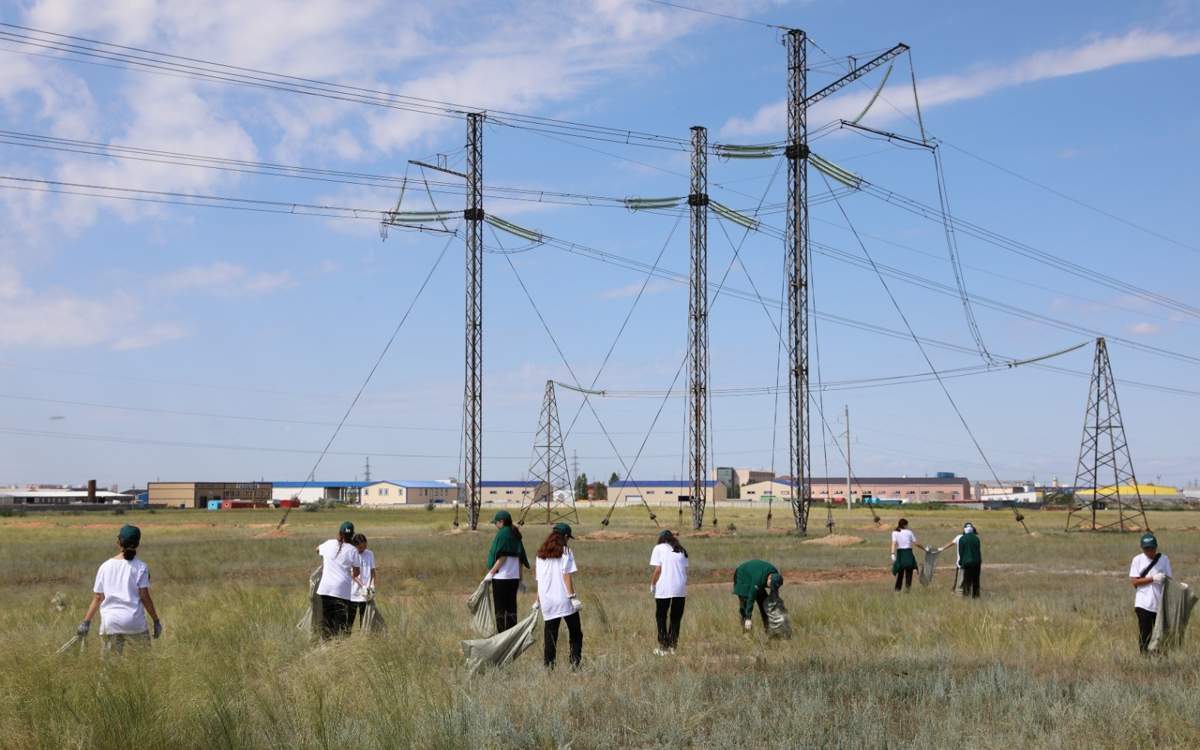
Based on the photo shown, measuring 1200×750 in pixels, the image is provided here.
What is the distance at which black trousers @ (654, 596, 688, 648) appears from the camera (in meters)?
14.5

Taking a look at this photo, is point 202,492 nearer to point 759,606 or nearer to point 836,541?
point 836,541

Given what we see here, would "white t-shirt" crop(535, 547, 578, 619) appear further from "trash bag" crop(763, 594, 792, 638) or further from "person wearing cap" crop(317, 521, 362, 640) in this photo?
"trash bag" crop(763, 594, 792, 638)

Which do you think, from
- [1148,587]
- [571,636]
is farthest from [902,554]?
[571,636]

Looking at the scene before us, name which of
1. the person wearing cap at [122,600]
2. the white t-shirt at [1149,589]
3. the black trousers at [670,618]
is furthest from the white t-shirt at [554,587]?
the white t-shirt at [1149,589]

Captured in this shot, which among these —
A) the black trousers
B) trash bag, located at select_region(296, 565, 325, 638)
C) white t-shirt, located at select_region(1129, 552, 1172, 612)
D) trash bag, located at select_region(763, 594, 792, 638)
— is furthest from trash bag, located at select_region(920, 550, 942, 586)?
trash bag, located at select_region(296, 565, 325, 638)

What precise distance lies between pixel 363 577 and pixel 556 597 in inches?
132

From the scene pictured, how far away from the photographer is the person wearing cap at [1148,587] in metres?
14.0

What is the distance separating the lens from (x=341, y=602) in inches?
569

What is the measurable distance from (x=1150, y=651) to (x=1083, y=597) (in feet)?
26.3

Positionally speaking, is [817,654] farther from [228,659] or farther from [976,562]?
[976,562]

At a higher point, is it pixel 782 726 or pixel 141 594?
pixel 141 594

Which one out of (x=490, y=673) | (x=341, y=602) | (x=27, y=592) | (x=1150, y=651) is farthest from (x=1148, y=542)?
(x=27, y=592)

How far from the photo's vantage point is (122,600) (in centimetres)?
1099

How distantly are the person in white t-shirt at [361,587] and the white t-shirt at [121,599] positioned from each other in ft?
12.0
